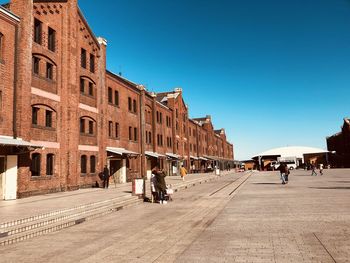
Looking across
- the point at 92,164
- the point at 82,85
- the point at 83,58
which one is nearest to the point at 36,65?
the point at 82,85

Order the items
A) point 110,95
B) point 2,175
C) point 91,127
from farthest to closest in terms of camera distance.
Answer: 1. point 110,95
2. point 91,127
3. point 2,175

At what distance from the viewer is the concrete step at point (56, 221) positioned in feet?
30.5

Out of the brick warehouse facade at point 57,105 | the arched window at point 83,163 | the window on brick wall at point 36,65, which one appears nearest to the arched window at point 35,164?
the brick warehouse facade at point 57,105

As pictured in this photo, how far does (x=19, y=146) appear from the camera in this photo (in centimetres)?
1733

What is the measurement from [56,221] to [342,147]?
7735cm

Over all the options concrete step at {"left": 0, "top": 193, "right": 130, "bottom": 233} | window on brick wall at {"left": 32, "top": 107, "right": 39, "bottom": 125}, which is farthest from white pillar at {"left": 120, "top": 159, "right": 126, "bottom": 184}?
concrete step at {"left": 0, "top": 193, "right": 130, "bottom": 233}

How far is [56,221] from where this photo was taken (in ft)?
37.6

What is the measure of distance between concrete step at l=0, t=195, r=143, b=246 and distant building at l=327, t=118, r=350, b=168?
6660 cm

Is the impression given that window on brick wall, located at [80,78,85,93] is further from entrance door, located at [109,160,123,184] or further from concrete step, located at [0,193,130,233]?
concrete step, located at [0,193,130,233]

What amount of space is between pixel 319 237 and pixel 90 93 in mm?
22526

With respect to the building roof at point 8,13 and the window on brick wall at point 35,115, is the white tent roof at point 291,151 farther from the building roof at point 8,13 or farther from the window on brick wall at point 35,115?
the building roof at point 8,13

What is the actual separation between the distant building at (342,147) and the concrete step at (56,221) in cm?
6660

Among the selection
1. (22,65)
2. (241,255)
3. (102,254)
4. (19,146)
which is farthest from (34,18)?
(241,255)

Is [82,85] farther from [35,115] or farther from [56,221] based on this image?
[56,221]
